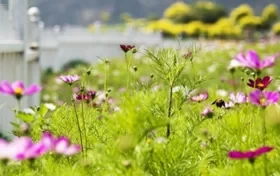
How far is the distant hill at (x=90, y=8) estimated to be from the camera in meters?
77.6

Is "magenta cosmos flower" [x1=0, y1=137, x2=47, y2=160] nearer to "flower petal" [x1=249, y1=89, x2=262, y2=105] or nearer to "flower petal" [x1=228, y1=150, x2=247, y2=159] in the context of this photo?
"flower petal" [x1=228, y1=150, x2=247, y2=159]

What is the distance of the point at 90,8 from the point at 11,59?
7605cm

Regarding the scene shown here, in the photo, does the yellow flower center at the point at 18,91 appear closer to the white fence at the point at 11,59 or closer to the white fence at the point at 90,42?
the white fence at the point at 11,59

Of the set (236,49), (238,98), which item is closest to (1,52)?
Result: (238,98)

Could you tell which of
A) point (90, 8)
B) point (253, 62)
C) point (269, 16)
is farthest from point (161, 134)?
point (90, 8)

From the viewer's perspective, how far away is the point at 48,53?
1738 cm

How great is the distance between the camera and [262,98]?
4.66 feet

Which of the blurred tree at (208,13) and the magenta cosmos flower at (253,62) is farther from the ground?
the blurred tree at (208,13)

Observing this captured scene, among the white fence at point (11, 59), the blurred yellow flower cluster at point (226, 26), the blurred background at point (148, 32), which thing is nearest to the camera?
the white fence at point (11, 59)

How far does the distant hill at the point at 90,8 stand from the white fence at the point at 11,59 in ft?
227

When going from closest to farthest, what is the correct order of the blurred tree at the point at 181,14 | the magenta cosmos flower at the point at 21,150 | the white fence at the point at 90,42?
the magenta cosmos flower at the point at 21,150 → the white fence at the point at 90,42 → the blurred tree at the point at 181,14

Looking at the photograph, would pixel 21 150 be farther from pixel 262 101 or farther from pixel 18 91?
pixel 262 101

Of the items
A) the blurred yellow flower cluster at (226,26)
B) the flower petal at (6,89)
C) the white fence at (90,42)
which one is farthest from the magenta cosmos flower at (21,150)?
the blurred yellow flower cluster at (226,26)

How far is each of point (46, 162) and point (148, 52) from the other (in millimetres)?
327
